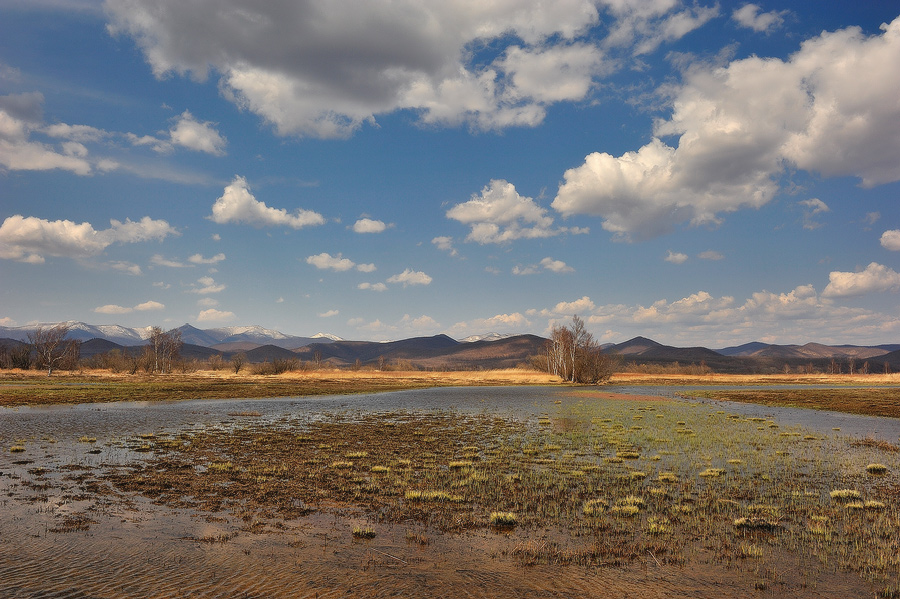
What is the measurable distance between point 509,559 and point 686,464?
55.0 feet

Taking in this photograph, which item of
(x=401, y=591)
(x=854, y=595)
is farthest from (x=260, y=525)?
(x=854, y=595)

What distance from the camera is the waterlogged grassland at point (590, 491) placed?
502 inches

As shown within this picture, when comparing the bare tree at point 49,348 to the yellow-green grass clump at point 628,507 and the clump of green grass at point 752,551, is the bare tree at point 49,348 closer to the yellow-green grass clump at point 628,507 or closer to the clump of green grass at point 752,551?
the yellow-green grass clump at point 628,507

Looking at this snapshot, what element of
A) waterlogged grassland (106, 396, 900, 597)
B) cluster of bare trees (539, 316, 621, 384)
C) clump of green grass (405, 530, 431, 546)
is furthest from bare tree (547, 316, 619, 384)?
clump of green grass (405, 530, 431, 546)

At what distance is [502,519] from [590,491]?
5.59 meters

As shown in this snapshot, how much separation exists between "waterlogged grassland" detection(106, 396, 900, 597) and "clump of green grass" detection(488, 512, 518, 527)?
3cm

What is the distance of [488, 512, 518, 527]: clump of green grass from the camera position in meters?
14.9

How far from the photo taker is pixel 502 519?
49.2 ft

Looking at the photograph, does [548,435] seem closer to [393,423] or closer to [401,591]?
[393,423]

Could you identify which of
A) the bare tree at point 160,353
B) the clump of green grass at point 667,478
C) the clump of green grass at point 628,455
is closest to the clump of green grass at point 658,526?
the clump of green grass at point 667,478

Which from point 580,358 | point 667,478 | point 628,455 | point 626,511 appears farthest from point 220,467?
point 580,358

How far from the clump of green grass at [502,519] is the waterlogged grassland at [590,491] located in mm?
33

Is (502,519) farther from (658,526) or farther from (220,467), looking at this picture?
(220,467)

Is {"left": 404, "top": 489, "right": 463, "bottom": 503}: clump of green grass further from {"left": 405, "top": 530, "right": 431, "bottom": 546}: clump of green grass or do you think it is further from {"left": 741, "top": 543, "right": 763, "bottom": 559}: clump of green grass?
{"left": 741, "top": 543, "right": 763, "bottom": 559}: clump of green grass
